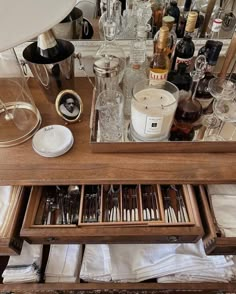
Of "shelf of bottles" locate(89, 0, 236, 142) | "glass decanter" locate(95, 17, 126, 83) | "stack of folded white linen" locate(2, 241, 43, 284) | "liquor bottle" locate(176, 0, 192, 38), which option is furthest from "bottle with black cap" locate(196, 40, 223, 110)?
"stack of folded white linen" locate(2, 241, 43, 284)

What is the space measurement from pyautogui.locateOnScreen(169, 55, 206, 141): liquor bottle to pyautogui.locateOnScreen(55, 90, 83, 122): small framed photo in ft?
0.90

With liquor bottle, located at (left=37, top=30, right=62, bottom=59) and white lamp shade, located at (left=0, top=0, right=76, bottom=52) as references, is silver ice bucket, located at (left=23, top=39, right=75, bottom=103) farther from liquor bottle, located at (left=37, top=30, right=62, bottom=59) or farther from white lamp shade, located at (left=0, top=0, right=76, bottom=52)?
white lamp shade, located at (left=0, top=0, right=76, bottom=52)

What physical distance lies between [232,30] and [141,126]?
451mm

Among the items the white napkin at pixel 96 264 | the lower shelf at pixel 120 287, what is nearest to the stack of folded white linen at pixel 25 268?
the lower shelf at pixel 120 287

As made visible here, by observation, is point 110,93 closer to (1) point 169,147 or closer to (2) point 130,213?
(1) point 169,147

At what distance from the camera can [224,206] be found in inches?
27.9

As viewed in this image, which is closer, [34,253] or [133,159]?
[133,159]

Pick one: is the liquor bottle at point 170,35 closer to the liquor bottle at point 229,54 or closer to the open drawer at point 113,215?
the liquor bottle at point 229,54

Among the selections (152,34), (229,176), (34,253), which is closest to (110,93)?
(152,34)

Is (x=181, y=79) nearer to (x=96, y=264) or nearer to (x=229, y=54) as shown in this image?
(x=229, y=54)

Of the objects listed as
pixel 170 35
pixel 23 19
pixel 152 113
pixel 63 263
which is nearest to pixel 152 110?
pixel 152 113

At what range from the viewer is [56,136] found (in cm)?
66

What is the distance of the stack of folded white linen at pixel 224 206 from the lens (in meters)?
0.67

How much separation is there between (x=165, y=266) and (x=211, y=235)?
→ 195 millimetres
